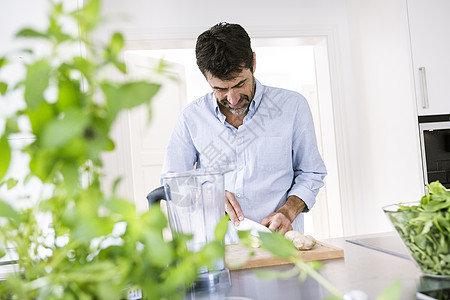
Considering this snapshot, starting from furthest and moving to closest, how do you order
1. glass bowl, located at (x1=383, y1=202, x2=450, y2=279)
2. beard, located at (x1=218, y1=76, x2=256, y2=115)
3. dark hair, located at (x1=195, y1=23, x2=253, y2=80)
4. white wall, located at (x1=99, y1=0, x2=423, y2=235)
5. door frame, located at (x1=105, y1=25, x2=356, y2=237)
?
door frame, located at (x1=105, y1=25, x2=356, y2=237) → white wall, located at (x1=99, y1=0, x2=423, y2=235) → beard, located at (x1=218, y1=76, x2=256, y2=115) → dark hair, located at (x1=195, y1=23, x2=253, y2=80) → glass bowl, located at (x1=383, y1=202, x2=450, y2=279)

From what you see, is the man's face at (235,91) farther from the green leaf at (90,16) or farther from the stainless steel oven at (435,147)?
the green leaf at (90,16)

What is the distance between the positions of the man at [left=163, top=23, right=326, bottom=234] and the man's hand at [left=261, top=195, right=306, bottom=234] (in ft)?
0.08

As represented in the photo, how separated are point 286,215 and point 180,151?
59cm

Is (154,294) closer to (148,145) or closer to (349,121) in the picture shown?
Result: (349,121)

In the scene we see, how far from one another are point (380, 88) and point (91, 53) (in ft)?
10.4

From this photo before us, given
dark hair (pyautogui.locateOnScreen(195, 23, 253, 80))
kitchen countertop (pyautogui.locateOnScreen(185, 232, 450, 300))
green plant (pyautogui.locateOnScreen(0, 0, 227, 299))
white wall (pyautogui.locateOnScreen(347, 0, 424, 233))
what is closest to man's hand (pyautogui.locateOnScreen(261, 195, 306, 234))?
kitchen countertop (pyautogui.locateOnScreen(185, 232, 450, 300))

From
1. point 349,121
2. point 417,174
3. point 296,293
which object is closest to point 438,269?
point 296,293

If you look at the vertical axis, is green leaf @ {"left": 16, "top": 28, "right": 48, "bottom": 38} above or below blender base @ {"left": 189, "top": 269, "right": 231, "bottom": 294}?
above

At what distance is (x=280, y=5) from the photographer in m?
3.43

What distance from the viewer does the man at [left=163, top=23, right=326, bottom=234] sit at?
1931 millimetres

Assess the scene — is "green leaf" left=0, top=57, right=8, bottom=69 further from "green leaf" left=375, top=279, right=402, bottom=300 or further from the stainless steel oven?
the stainless steel oven

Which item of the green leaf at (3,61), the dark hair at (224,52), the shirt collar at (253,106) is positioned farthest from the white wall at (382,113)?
the green leaf at (3,61)

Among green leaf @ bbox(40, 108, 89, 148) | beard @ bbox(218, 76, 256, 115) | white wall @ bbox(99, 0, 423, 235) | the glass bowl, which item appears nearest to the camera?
green leaf @ bbox(40, 108, 89, 148)

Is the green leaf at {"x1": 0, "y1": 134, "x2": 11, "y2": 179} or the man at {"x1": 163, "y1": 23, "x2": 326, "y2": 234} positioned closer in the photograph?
the green leaf at {"x1": 0, "y1": 134, "x2": 11, "y2": 179}
